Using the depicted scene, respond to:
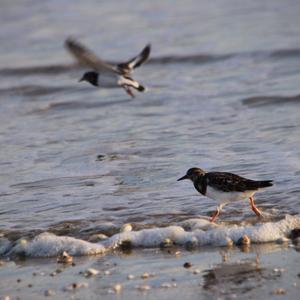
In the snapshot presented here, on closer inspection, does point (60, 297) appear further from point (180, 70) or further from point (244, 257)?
point (180, 70)

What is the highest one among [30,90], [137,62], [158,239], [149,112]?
[137,62]

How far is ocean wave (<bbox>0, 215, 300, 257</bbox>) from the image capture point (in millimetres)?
6008

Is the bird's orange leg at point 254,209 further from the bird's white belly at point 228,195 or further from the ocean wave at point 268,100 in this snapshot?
the ocean wave at point 268,100

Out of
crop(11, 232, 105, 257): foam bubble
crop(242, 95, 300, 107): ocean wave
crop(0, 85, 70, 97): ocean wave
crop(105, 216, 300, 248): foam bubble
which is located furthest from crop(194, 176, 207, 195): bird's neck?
crop(0, 85, 70, 97): ocean wave

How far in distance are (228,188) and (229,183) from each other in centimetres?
5

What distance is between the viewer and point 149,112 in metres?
11.4

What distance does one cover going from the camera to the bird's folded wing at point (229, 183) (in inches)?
253

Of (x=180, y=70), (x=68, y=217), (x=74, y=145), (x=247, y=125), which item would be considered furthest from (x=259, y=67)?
(x=68, y=217)

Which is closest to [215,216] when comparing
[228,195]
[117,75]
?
[228,195]

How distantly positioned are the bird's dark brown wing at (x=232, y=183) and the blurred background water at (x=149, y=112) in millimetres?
273

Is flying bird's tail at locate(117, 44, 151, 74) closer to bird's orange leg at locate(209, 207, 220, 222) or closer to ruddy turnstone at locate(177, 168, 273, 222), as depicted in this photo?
ruddy turnstone at locate(177, 168, 273, 222)

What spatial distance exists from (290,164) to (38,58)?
31.0 feet

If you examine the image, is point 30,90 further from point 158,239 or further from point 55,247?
point 158,239

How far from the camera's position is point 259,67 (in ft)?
46.0
